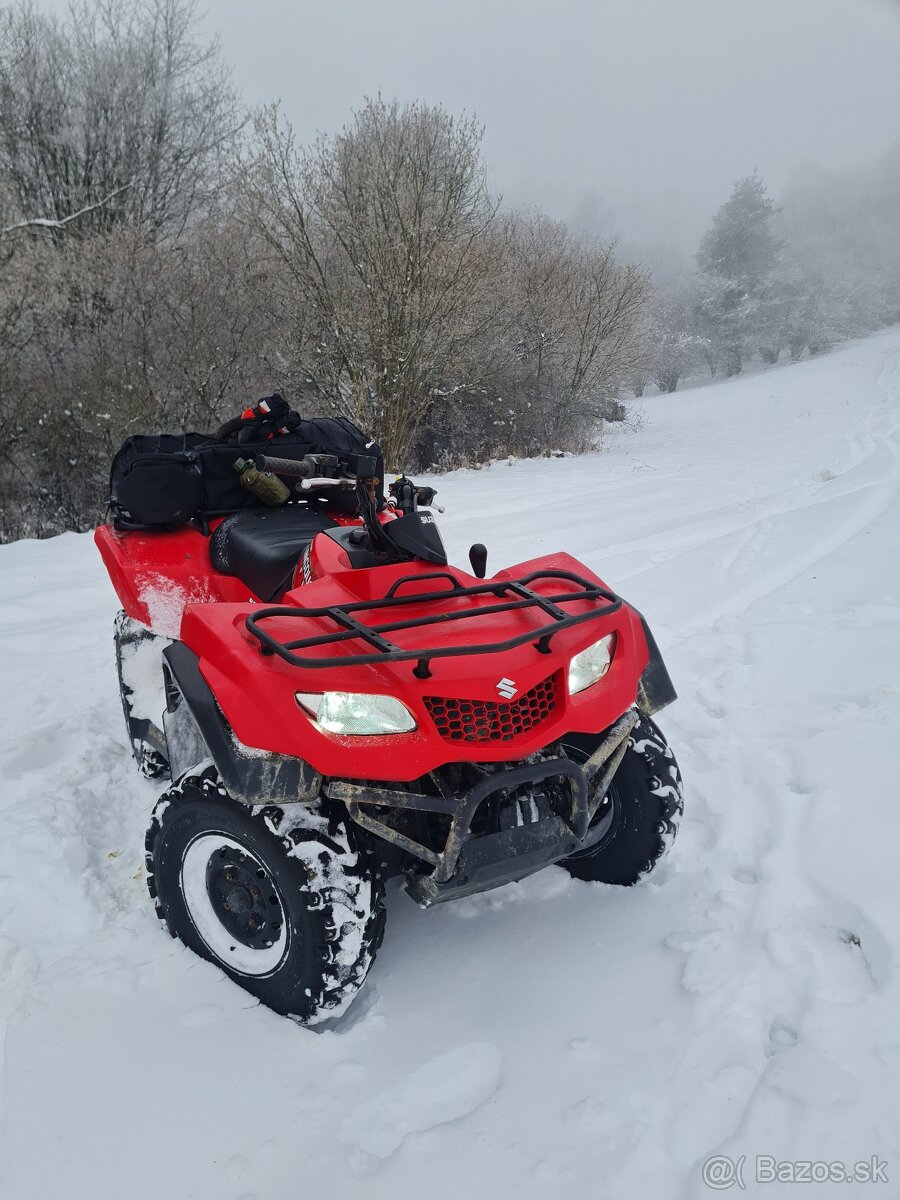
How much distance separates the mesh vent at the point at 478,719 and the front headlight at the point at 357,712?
0.06 metres

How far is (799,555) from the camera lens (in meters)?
5.20

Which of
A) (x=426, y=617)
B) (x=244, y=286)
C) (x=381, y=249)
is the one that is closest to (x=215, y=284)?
(x=244, y=286)

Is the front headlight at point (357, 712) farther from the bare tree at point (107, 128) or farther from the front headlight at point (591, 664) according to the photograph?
the bare tree at point (107, 128)

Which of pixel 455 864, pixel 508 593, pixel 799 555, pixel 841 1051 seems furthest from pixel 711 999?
pixel 799 555

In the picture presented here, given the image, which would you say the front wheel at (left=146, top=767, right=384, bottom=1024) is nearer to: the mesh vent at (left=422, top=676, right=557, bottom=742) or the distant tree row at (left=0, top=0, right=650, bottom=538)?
the mesh vent at (left=422, top=676, right=557, bottom=742)

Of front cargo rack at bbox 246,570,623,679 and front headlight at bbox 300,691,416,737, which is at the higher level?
front cargo rack at bbox 246,570,623,679

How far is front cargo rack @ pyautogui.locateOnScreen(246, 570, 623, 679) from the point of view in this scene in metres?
1.47

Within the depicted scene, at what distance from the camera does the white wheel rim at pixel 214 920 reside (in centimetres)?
162

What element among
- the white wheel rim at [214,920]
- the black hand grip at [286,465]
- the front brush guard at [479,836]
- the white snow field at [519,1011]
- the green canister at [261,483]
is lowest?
the white snow field at [519,1011]

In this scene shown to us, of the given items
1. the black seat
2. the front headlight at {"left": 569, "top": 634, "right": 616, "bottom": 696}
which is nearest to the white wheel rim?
the front headlight at {"left": 569, "top": 634, "right": 616, "bottom": 696}

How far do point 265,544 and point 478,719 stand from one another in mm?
Result: 1292

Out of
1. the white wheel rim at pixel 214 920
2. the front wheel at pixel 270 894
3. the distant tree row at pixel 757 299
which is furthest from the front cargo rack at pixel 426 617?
the distant tree row at pixel 757 299

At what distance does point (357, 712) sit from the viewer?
1481 mm

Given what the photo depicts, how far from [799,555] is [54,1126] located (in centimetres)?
520
